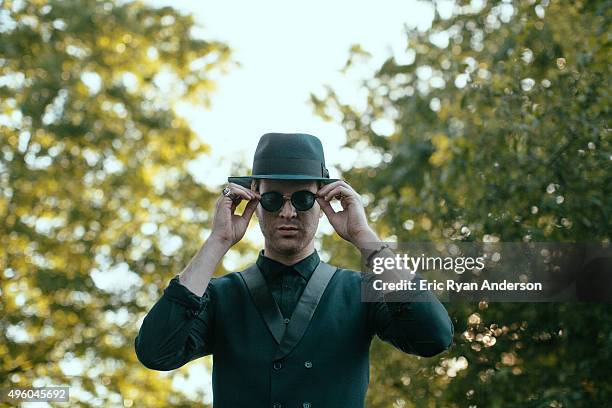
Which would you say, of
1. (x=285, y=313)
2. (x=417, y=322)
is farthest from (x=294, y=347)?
(x=417, y=322)

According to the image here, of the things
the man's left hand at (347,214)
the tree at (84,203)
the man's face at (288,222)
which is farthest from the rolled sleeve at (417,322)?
the tree at (84,203)

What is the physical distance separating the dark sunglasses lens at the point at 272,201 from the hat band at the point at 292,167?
157 mm

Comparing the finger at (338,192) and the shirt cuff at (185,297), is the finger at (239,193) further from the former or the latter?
the shirt cuff at (185,297)

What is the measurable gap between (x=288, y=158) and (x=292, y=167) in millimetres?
45

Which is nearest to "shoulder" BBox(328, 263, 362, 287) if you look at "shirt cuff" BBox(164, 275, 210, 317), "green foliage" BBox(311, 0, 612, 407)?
"shirt cuff" BBox(164, 275, 210, 317)

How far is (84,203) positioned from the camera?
46.0 ft

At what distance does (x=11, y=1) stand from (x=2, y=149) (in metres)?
2.06

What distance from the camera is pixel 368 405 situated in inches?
340

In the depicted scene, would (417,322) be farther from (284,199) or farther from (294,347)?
(284,199)

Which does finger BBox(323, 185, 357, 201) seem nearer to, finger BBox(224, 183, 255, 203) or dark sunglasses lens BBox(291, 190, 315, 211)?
dark sunglasses lens BBox(291, 190, 315, 211)

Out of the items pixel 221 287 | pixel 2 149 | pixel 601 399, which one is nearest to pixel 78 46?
pixel 2 149

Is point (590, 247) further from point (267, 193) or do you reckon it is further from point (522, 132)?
point (267, 193)

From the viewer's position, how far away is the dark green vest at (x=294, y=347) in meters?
3.56

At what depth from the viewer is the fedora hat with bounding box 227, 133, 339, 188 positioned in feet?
12.7
